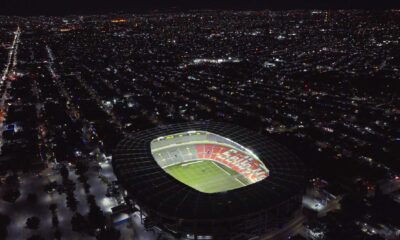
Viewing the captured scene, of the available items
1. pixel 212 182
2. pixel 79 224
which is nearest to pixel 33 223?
pixel 79 224

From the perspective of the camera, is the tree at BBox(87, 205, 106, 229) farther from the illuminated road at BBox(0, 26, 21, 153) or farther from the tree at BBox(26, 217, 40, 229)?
the illuminated road at BBox(0, 26, 21, 153)

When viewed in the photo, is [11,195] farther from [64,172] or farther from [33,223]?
[33,223]

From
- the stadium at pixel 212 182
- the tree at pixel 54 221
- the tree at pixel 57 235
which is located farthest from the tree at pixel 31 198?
the stadium at pixel 212 182

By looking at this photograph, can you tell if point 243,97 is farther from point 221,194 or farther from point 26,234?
point 26,234

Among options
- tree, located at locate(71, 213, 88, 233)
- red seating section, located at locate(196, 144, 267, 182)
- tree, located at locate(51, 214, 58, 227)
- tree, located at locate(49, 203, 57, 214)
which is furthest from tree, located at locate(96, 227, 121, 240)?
red seating section, located at locate(196, 144, 267, 182)

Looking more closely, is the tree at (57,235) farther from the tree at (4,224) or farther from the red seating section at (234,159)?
the red seating section at (234,159)

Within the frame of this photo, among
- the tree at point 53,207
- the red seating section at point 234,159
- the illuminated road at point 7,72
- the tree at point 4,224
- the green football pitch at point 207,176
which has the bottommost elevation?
→ the illuminated road at point 7,72
